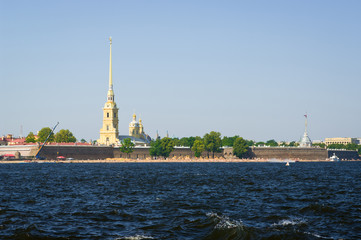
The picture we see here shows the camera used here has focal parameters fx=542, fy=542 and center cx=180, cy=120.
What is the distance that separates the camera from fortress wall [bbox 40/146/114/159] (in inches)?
7032

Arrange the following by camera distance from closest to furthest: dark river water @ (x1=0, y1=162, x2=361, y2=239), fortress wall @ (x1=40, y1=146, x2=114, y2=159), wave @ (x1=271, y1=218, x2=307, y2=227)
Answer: dark river water @ (x1=0, y1=162, x2=361, y2=239)
wave @ (x1=271, y1=218, x2=307, y2=227)
fortress wall @ (x1=40, y1=146, x2=114, y2=159)

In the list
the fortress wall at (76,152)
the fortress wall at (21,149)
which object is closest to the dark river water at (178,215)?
the fortress wall at (76,152)

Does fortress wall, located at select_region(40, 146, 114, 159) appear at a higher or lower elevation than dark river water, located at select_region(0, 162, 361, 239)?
higher

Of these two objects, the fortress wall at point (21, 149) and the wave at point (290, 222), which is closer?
the wave at point (290, 222)

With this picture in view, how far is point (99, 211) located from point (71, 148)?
154813 mm

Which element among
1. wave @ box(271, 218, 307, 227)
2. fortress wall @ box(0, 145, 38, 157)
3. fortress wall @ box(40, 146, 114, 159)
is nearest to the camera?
wave @ box(271, 218, 307, 227)

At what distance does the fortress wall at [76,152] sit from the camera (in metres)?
179

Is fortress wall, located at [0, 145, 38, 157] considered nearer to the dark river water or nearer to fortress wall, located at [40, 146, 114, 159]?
fortress wall, located at [40, 146, 114, 159]

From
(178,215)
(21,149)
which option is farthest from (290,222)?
(21,149)

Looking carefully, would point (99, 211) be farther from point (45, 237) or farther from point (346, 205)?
point (346, 205)

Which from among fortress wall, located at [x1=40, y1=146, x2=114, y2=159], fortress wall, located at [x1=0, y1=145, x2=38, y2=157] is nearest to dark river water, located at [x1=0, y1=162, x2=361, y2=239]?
fortress wall, located at [x1=40, y1=146, x2=114, y2=159]

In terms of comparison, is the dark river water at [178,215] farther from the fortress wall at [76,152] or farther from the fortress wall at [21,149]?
the fortress wall at [21,149]

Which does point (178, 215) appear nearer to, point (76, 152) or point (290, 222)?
point (290, 222)

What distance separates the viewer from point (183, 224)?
29.2 m
